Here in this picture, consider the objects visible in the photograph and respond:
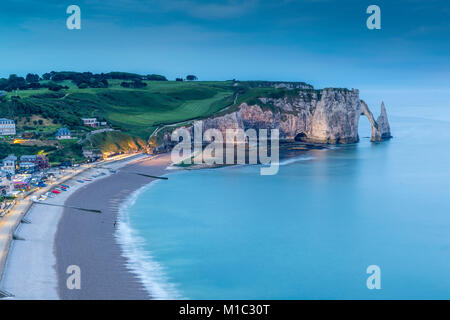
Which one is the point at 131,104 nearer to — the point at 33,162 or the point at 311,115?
the point at 311,115

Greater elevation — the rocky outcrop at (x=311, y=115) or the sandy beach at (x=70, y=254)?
the rocky outcrop at (x=311, y=115)

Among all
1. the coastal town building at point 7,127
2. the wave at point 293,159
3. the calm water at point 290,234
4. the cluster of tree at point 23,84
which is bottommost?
the calm water at point 290,234

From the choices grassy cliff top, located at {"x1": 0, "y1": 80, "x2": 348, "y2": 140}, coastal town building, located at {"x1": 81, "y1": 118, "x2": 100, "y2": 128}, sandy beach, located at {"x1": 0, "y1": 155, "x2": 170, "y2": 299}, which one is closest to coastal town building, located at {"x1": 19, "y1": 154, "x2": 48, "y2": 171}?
sandy beach, located at {"x1": 0, "y1": 155, "x2": 170, "y2": 299}

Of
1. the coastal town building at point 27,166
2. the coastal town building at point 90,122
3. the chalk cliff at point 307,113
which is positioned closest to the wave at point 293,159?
the chalk cliff at point 307,113

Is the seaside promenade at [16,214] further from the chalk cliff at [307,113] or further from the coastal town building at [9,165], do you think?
the chalk cliff at [307,113]

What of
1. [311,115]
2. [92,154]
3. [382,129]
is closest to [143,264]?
[92,154]
